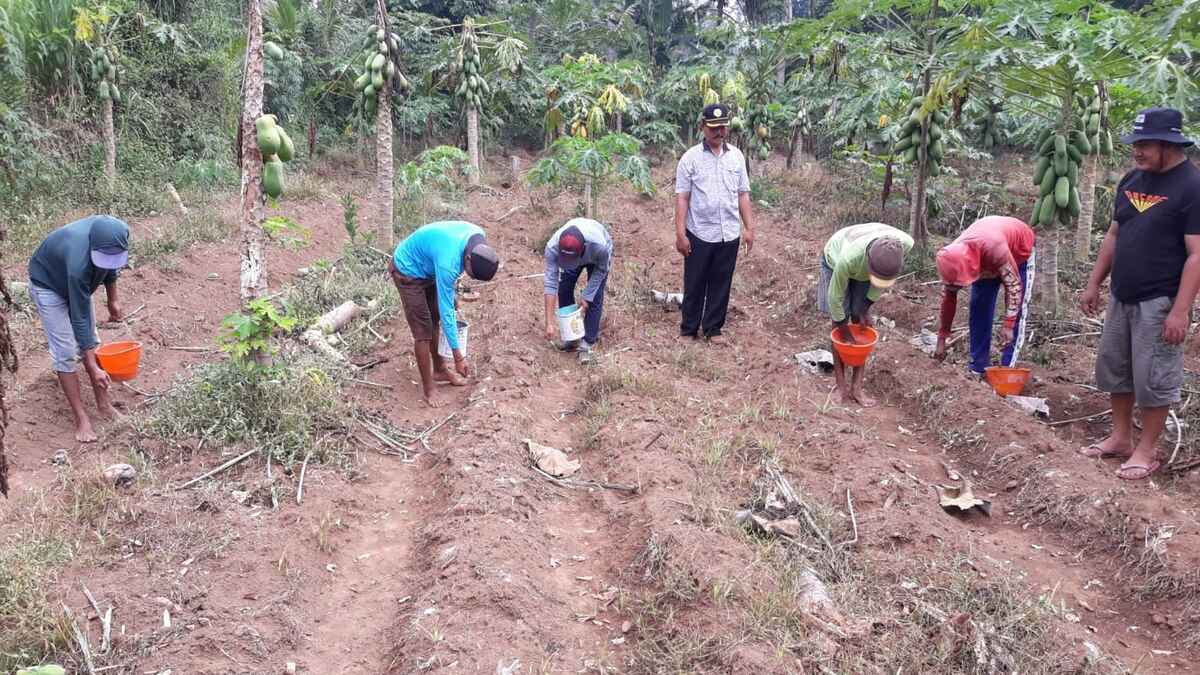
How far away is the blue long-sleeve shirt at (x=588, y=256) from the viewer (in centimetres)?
613

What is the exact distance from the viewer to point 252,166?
471 centimetres

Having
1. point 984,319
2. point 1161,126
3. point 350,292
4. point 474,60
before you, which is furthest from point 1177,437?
point 474,60

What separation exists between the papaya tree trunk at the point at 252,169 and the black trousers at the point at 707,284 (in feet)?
10.8

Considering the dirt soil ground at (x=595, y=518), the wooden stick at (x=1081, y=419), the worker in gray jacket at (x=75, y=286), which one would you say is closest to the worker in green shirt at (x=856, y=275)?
the dirt soil ground at (x=595, y=518)

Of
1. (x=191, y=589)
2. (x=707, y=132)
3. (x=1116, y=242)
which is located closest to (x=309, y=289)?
(x=707, y=132)

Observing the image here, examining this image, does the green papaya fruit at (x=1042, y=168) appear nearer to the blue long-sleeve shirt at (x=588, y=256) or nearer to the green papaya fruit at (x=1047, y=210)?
the green papaya fruit at (x=1047, y=210)

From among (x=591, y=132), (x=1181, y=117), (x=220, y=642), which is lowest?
(x=220, y=642)

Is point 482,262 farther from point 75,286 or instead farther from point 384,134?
point 384,134

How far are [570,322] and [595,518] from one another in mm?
2428

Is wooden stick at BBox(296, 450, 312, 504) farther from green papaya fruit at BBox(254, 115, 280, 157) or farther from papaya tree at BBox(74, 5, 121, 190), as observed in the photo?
papaya tree at BBox(74, 5, 121, 190)

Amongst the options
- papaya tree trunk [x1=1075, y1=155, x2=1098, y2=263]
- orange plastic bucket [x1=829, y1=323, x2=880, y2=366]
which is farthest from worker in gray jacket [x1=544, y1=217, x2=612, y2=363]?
papaya tree trunk [x1=1075, y1=155, x2=1098, y2=263]

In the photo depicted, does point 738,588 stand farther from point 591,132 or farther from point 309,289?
point 591,132

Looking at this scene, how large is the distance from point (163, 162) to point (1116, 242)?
12.7 metres

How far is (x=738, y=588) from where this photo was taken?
11.1 feet
